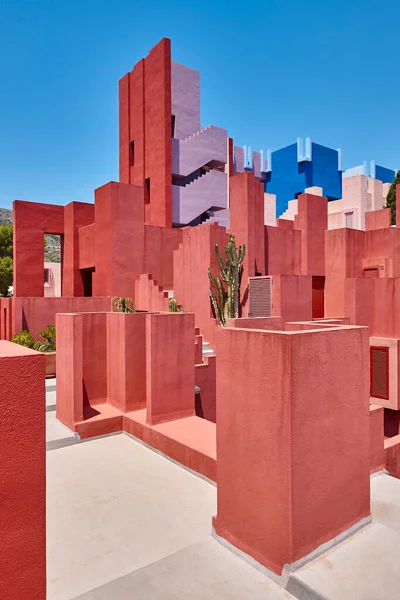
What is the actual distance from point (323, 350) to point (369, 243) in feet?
49.2

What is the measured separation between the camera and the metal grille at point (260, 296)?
43.6 feet

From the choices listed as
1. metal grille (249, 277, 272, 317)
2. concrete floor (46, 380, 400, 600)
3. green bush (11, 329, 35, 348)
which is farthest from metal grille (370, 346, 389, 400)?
green bush (11, 329, 35, 348)

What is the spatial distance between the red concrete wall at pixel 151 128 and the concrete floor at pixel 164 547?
65.9 feet

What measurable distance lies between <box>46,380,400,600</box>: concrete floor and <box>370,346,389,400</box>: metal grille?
6.40 metres

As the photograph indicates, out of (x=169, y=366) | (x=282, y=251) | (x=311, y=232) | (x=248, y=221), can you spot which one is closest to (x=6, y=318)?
(x=169, y=366)

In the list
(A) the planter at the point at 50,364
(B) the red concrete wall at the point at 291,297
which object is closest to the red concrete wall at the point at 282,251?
(B) the red concrete wall at the point at 291,297

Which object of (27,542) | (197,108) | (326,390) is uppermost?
(197,108)

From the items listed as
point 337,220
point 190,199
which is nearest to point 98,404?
point 190,199

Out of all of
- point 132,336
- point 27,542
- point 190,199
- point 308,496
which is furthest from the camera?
point 190,199

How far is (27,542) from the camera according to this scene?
2338mm

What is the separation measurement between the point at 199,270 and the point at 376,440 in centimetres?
A: 918

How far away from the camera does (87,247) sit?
18.2m

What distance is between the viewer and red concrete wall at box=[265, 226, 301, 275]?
1669 centimetres

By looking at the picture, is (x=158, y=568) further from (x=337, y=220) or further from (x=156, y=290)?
(x=337, y=220)
